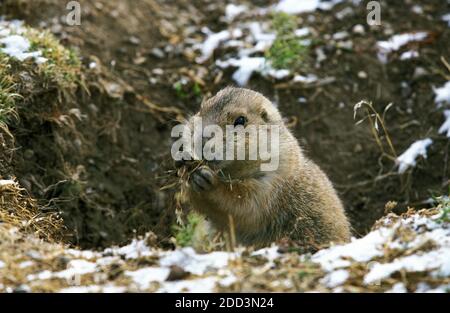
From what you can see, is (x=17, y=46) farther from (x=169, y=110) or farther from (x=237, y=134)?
(x=237, y=134)

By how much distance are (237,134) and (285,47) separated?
3.05 m

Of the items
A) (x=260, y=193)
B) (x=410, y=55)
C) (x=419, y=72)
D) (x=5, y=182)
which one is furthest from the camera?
(x=410, y=55)

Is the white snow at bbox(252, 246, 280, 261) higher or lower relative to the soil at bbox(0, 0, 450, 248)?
lower

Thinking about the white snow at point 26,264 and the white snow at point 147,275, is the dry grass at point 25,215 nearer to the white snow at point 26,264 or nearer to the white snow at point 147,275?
the white snow at point 26,264

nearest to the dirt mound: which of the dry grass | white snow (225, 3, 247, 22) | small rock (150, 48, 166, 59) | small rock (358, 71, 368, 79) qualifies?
the dry grass

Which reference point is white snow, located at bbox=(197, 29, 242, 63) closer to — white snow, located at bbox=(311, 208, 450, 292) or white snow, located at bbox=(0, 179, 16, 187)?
white snow, located at bbox=(0, 179, 16, 187)

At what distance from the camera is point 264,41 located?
888 centimetres

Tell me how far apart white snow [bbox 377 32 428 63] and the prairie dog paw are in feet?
13.8

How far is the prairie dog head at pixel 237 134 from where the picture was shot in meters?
5.54

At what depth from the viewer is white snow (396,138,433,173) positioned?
7844 mm

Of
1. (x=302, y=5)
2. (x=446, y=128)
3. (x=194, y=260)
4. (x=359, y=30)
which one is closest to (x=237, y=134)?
(x=194, y=260)

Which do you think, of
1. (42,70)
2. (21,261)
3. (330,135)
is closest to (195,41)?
(330,135)

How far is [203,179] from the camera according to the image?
5.52m
